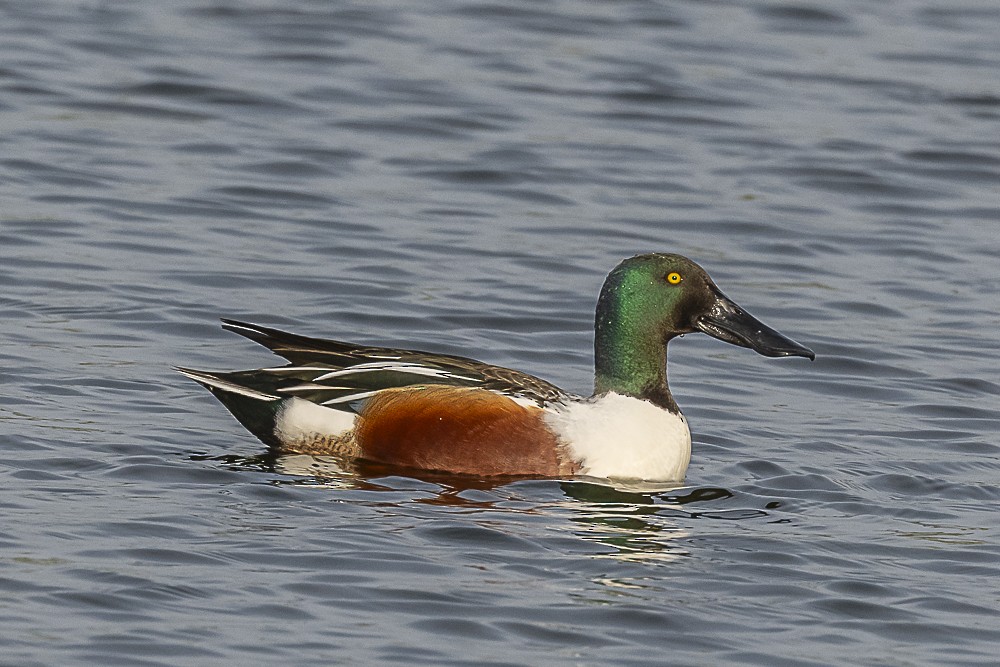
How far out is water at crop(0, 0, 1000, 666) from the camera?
20.5ft

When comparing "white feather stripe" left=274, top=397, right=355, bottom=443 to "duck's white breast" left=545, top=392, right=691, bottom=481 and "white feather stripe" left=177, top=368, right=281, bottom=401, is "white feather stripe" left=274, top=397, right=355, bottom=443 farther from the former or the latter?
"duck's white breast" left=545, top=392, right=691, bottom=481

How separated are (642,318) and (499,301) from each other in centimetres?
281

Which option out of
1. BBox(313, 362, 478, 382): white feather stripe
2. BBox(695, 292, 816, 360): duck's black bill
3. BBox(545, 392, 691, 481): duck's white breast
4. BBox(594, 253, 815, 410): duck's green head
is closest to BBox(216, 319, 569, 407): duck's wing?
BBox(313, 362, 478, 382): white feather stripe

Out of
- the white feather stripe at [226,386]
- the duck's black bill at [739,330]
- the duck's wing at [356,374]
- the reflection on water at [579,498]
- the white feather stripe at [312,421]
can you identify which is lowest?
the reflection on water at [579,498]

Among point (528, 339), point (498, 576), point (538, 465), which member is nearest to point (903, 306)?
point (528, 339)

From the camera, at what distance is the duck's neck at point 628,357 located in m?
8.20

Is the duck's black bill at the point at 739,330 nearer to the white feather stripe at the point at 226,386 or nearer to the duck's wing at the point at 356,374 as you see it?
the duck's wing at the point at 356,374

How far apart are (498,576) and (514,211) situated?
6.63m

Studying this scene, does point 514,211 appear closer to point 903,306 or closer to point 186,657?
point 903,306

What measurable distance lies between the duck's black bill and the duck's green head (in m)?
0.10

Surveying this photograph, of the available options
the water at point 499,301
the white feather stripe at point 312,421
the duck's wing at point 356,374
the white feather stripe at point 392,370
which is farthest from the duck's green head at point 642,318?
the white feather stripe at point 312,421

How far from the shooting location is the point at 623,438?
313 inches

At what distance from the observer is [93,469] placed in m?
7.59

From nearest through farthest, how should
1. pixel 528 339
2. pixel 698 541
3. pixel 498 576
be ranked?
pixel 498 576
pixel 698 541
pixel 528 339
